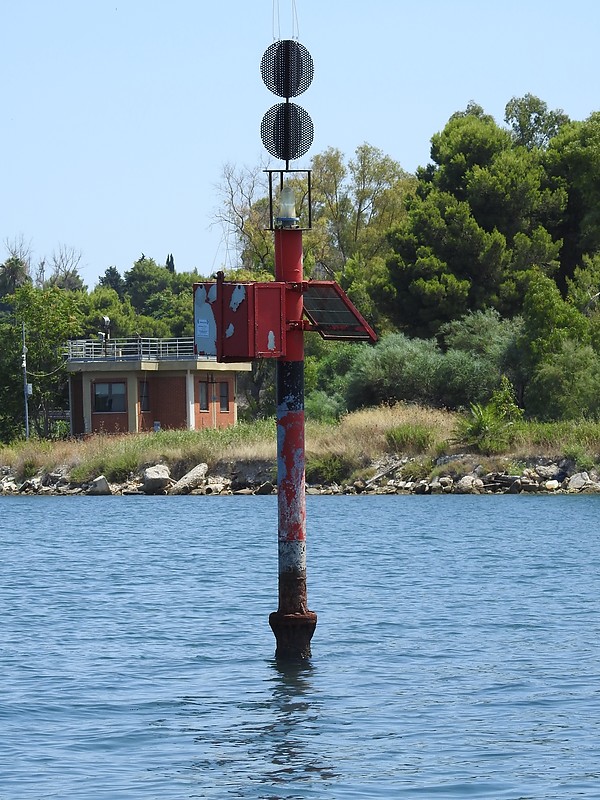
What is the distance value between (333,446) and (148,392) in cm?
1553

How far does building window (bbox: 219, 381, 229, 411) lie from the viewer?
71.6 metres

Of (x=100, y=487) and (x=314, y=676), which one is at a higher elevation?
(x=100, y=487)

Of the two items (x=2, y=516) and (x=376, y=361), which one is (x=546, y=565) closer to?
(x=2, y=516)

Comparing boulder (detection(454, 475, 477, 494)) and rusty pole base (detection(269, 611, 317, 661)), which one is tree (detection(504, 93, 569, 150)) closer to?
boulder (detection(454, 475, 477, 494))

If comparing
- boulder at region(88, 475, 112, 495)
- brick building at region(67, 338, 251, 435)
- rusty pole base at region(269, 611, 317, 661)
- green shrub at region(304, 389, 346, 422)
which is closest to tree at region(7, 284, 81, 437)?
brick building at region(67, 338, 251, 435)

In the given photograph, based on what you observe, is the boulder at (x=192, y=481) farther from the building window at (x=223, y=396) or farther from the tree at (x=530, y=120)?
the tree at (x=530, y=120)

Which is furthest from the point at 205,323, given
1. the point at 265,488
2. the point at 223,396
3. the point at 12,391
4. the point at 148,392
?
the point at 12,391

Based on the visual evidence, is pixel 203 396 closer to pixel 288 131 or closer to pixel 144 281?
pixel 288 131

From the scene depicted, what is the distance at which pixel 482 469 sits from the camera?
53.0 m

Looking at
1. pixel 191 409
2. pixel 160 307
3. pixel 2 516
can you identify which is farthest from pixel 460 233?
pixel 160 307

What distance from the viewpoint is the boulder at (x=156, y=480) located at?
195ft

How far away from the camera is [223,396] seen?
71.8m

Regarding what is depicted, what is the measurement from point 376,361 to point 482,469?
10.2m

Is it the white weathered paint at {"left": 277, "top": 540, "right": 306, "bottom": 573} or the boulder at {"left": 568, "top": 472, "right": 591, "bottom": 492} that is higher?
the white weathered paint at {"left": 277, "top": 540, "right": 306, "bottom": 573}
